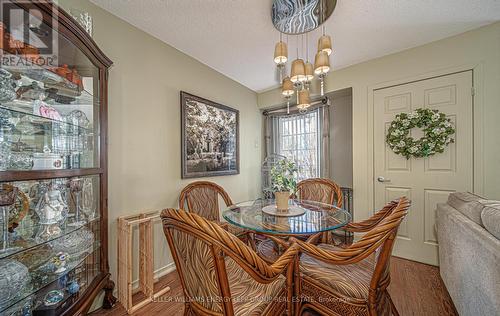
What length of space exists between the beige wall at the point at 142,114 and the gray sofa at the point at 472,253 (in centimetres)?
247

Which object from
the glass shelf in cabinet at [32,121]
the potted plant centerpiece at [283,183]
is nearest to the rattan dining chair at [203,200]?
the potted plant centerpiece at [283,183]

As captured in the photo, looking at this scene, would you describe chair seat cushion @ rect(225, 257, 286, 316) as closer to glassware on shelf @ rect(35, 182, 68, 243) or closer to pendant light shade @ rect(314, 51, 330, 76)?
glassware on shelf @ rect(35, 182, 68, 243)

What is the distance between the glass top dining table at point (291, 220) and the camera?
129 cm

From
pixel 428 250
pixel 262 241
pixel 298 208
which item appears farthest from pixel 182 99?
pixel 428 250

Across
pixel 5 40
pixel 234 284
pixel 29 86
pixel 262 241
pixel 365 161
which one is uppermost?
pixel 5 40

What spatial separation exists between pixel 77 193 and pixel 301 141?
3.15 metres

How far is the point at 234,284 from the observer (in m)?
1.10

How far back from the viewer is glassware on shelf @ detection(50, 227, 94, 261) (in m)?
1.28

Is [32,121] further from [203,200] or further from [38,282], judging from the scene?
[203,200]

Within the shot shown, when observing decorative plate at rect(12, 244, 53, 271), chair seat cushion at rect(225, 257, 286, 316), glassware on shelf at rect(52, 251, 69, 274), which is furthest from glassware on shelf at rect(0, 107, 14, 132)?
chair seat cushion at rect(225, 257, 286, 316)

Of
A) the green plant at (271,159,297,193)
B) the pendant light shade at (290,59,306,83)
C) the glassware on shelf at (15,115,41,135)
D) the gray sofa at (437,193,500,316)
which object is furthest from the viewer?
the green plant at (271,159,297,193)

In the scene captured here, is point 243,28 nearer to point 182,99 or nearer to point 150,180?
point 182,99

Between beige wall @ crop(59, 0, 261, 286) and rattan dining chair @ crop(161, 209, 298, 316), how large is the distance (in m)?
1.19

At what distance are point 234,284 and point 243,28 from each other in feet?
7.29
